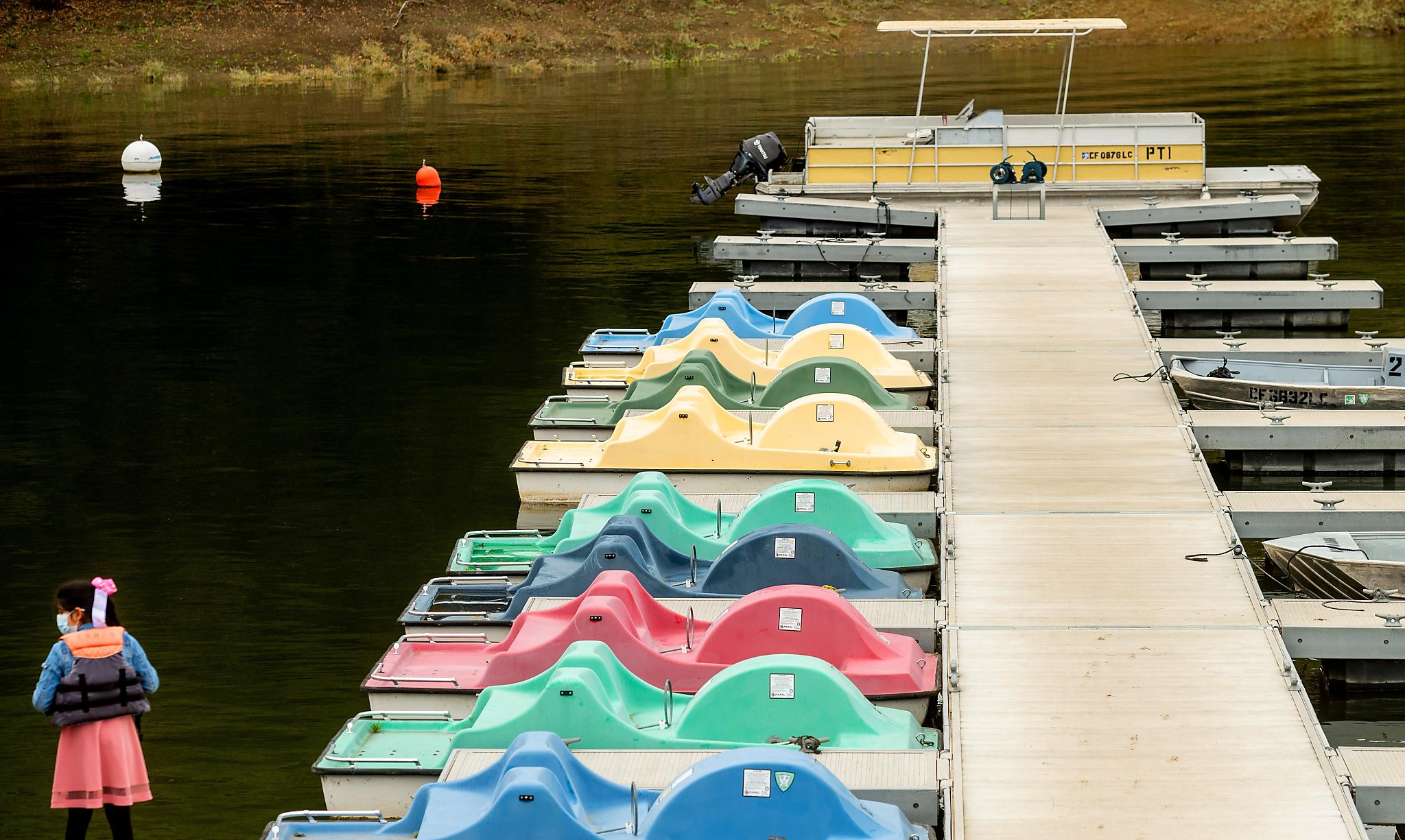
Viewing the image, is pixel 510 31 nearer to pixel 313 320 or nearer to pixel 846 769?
pixel 313 320

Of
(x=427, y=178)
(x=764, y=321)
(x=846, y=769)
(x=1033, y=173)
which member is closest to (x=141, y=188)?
(x=427, y=178)

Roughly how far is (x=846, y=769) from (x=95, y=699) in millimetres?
3967

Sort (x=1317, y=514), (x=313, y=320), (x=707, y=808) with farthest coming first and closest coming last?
1. (x=313, y=320)
2. (x=1317, y=514)
3. (x=707, y=808)

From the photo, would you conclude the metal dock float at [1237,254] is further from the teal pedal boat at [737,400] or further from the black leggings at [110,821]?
the black leggings at [110,821]

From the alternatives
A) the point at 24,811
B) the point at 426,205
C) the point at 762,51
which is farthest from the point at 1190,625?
the point at 762,51

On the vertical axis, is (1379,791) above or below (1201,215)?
below

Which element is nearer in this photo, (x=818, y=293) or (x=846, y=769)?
Result: (x=846, y=769)

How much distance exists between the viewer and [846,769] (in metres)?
10.0

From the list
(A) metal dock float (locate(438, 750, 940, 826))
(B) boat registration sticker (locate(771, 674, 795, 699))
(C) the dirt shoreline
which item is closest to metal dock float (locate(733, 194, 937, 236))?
(B) boat registration sticker (locate(771, 674, 795, 699))

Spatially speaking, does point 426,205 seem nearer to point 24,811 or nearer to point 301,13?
point 24,811

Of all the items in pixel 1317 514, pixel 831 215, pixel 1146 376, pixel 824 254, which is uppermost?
Answer: pixel 831 215

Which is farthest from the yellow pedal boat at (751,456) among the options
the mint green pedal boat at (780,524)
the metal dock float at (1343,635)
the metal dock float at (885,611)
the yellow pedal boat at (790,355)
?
the metal dock float at (1343,635)

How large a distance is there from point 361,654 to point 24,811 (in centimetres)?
306

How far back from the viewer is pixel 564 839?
912 cm
